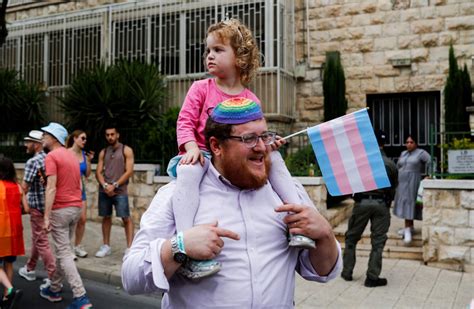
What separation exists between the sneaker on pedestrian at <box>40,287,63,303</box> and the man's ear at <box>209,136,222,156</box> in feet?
15.5

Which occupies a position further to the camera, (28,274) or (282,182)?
(28,274)

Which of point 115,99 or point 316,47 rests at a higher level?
point 316,47

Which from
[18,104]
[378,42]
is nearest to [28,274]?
[18,104]

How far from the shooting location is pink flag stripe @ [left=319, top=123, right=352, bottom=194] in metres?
2.62

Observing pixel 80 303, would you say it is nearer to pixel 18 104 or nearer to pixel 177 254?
pixel 177 254

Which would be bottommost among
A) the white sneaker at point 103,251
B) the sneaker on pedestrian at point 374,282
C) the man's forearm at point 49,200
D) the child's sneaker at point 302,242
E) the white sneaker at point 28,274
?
the sneaker on pedestrian at point 374,282

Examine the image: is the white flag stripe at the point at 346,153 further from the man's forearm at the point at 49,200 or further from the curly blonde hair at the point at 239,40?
the man's forearm at the point at 49,200

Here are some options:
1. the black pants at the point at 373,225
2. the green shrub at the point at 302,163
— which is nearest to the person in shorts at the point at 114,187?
the green shrub at the point at 302,163

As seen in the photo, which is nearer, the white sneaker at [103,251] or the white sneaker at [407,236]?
the white sneaker at [103,251]

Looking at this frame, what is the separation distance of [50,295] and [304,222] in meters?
5.13

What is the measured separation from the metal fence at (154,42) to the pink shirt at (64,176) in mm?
6495

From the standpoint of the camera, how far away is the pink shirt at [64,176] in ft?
19.8

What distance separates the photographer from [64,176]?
20.1 feet

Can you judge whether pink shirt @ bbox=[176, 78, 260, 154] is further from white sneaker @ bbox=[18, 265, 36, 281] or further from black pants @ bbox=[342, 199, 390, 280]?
white sneaker @ bbox=[18, 265, 36, 281]
